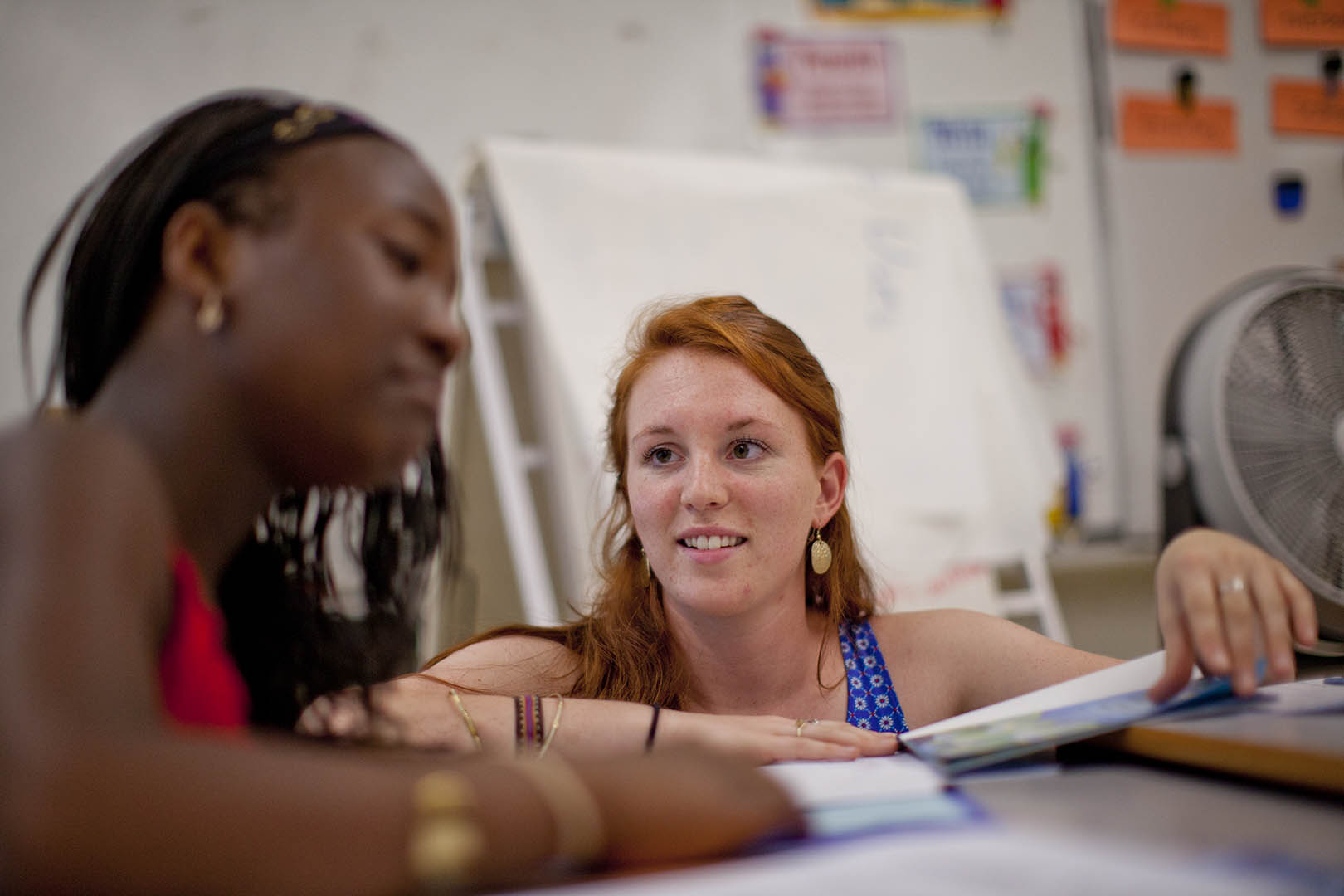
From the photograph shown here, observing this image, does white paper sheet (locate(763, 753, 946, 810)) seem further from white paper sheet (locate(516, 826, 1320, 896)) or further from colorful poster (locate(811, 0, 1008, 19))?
colorful poster (locate(811, 0, 1008, 19))

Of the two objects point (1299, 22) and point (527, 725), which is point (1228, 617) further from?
point (1299, 22)

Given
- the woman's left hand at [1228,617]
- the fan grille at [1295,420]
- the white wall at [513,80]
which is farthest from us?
the white wall at [513,80]

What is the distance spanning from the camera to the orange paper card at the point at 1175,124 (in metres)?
2.27

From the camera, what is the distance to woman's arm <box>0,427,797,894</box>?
326 millimetres

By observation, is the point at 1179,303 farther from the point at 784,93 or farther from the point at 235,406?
the point at 235,406

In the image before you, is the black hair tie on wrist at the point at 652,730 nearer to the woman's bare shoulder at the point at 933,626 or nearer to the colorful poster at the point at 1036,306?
the woman's bare shoulder at the point at 933,626

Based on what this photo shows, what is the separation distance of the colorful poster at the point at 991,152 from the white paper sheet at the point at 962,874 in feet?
6.65

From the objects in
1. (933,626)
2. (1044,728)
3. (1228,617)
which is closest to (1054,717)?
(1044,728)

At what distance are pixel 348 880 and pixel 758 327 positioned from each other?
2.88ft

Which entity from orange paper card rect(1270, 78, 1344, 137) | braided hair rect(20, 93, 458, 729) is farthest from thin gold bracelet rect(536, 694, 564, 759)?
orange paper card rect(1270, 78, 1344, 137)

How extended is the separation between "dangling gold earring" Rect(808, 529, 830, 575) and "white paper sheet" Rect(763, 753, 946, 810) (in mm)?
429

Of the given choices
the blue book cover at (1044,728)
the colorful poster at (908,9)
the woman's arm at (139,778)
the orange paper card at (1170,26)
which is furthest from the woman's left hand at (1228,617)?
the orange paper card at (1170,26)

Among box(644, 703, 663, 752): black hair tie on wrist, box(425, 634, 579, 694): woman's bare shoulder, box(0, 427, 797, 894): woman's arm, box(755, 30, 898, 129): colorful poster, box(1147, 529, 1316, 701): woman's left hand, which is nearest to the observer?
box(0, 427, 797, 894): woman's arm

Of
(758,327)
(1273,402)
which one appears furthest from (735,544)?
(1273,402)
